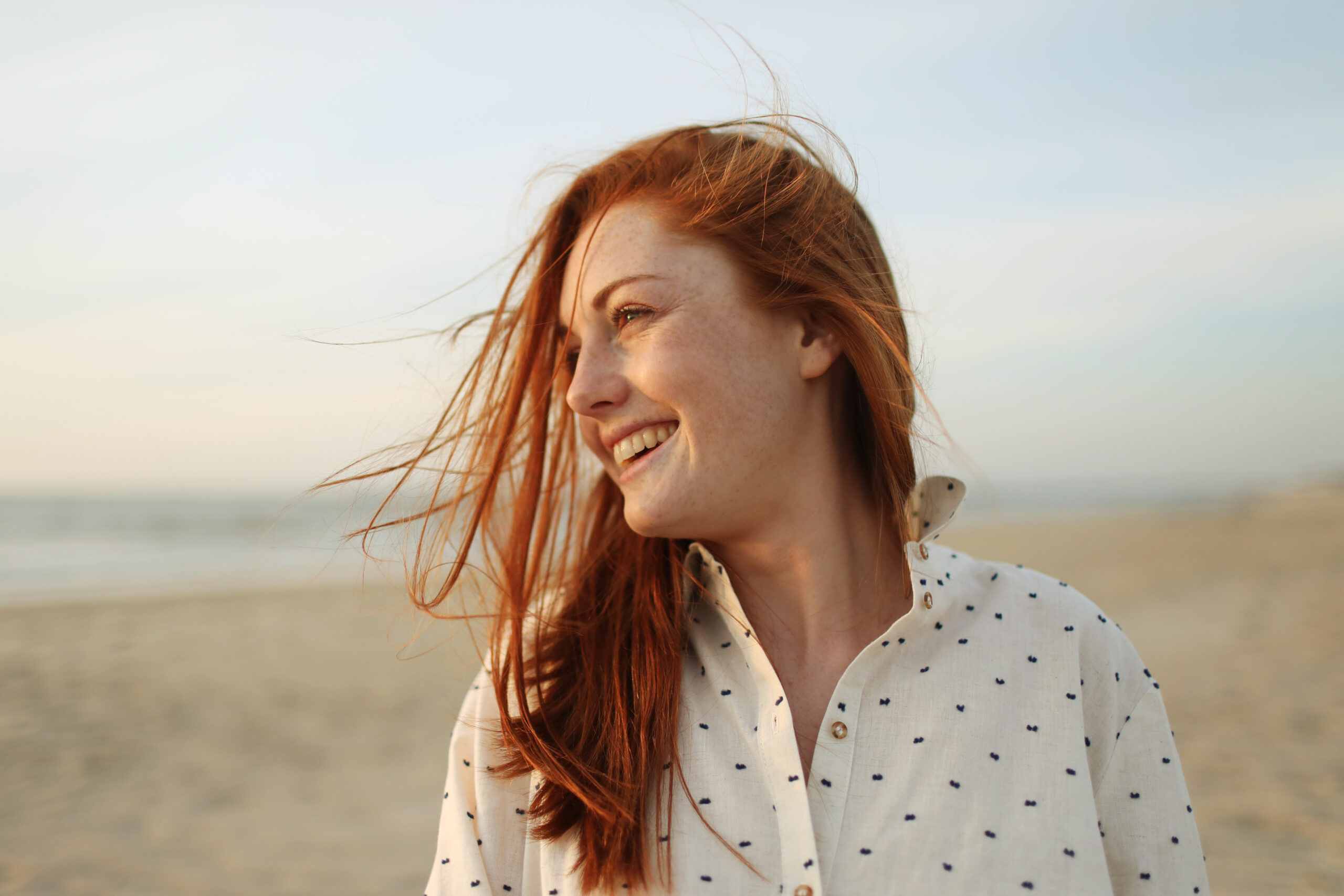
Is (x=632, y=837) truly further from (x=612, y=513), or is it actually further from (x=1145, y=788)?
(x=1145, y=788)

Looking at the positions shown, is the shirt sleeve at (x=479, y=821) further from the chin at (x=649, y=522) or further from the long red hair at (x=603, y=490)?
the chin at (x=649, y=522)

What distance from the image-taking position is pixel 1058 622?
178 cm

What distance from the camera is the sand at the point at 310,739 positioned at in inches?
161

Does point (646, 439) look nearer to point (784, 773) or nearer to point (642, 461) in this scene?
point (642, 461)

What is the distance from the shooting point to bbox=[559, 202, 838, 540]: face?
1729 mm

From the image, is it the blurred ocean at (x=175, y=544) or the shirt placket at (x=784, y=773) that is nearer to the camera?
the shirt placket at (x=784, y=773)

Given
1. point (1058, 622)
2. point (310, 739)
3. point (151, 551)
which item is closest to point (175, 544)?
point (151, 551)

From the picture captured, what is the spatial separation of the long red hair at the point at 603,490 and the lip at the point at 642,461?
303 millimetres

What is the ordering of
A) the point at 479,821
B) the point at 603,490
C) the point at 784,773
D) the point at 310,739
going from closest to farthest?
the point at 784,773 → the point at 479,821 → the point at 603,490 → the point at 310,739

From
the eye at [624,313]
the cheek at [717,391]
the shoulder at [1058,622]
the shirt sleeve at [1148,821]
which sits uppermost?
the eye at [624,313]

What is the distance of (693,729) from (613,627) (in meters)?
0.32

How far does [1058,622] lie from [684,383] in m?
0.95

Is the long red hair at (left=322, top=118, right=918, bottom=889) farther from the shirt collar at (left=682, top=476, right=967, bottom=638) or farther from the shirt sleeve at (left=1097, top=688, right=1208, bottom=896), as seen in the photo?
the shirt sleeve at (left=1097, top=688, right=1208, bottom=896)

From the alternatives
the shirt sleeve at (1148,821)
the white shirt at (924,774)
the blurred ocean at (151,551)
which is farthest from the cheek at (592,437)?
the blurred ocean at (151,551)
